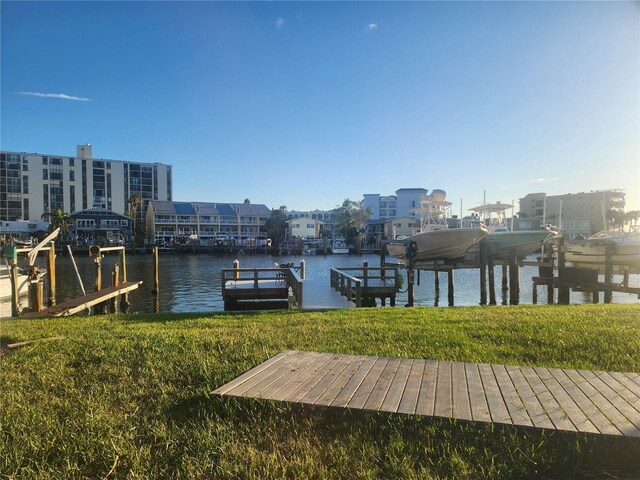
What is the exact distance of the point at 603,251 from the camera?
83.3 ft

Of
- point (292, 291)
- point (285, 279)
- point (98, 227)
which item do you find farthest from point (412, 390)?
point (98, 227)

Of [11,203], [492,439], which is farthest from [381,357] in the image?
[11,203]

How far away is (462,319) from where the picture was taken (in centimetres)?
860

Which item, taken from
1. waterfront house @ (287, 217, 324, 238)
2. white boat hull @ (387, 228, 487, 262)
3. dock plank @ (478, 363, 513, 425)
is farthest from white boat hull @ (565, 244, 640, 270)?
waterfront house @ (287, 217, 324, 238)

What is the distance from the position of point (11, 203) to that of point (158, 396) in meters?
122

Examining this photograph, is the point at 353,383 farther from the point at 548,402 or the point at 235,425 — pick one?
the point at 548,402

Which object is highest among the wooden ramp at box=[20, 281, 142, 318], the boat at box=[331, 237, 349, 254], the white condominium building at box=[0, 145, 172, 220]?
the white condominium building at box=[0, 145, 172, 220]

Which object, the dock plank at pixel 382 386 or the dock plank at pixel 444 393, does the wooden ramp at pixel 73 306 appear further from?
the dock plank at pixel 444 393

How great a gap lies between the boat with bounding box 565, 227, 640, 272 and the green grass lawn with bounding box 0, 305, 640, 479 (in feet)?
65.3

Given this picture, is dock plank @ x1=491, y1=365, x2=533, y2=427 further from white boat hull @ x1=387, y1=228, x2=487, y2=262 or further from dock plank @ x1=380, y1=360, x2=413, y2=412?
white boat hull @ x1=387, y1=228, x2=487, y2=262

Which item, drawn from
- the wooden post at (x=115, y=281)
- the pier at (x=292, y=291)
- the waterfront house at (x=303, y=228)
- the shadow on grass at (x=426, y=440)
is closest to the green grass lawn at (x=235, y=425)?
the shadow on grass at (x=426, y=440)

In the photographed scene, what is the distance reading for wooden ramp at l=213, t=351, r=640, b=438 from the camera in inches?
138

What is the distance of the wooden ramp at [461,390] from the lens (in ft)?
11.5

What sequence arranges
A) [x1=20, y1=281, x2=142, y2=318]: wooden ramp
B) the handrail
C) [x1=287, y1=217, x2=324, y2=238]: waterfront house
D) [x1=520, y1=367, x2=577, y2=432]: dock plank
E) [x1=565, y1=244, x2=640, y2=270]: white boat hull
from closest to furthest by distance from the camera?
[x1=520, y1=367, x2=577, y2=432]: dock plank → [x1=20, y1=281, x2=142, y2=318]: wooden ramp → the handrail → [x1=565, y1=244, x2=640, y2=270]: white boat hull → [x1=287, y1=217, x2=324, y2=238]: waterfront house
